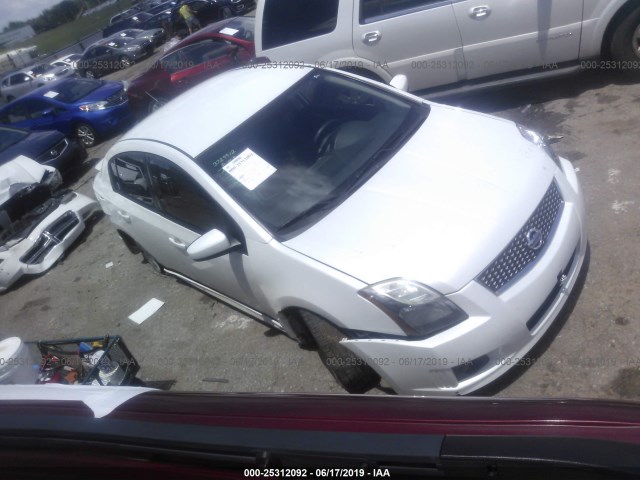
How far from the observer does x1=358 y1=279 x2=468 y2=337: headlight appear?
9.23ft

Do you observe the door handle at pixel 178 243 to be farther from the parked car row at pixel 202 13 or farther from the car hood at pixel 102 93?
the parked car row at pixel 202 13

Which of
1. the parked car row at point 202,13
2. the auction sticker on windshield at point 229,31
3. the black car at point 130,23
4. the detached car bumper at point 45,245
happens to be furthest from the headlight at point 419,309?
the black car at point 130,23

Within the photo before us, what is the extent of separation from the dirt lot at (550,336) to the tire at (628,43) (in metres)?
0.23

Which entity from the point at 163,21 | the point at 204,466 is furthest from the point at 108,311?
the point at 163,21

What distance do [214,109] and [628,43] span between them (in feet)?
13.2

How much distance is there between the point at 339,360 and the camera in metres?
3.32

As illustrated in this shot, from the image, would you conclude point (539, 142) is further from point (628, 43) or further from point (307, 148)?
point (628, 43)

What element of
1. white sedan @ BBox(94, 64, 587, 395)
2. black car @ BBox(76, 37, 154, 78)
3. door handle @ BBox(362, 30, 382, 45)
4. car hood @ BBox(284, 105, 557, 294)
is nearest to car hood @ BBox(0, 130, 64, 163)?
white sedan @ BBox(94, 64, 587, 395)

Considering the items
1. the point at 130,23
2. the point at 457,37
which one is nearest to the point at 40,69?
the point at 130,23

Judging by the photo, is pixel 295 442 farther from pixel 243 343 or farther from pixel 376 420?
pixel 243 343

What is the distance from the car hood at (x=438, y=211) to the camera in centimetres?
290

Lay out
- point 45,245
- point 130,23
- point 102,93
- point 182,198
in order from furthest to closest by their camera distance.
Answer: point 130,23, point 102,93, point 45,245, point 182,198

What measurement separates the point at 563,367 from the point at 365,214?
1.38 meters

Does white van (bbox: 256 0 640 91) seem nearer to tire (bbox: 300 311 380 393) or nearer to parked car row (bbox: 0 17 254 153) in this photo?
tire (bbox: 300 311 380 393)
